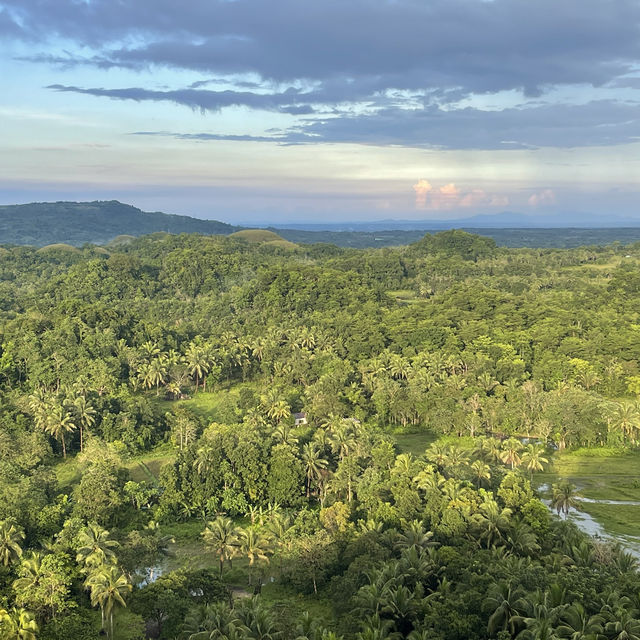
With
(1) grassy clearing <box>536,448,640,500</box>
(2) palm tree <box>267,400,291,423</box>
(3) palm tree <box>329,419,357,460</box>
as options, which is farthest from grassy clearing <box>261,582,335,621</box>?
(1) grassy clearing <box>536,448,640,500</box>

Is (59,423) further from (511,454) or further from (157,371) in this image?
(511,454)

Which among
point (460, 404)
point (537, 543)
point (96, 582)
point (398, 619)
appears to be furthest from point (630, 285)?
point (96, 582)

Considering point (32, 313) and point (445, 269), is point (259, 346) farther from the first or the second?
point (445, 269)

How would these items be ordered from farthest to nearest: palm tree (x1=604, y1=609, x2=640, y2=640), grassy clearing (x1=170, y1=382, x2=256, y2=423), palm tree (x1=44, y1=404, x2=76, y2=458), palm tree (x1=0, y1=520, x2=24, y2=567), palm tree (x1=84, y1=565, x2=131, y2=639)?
grassy clearing (x1=170, y1=382, x2=256, y2=423), palm tree (x1=44, y1=404, x2=76, y2=458), palm tree (x1=0, y1=520, x2=24, y2=567), palm tree (x1=84, y1=565, x2=131, y2=639), palm tree (x1=604, y1=609, x2=640, y2=640)

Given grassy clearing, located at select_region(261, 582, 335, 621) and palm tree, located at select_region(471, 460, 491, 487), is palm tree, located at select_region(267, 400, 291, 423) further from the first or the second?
grassy clearing, located at select_region(261, 582, 335, 621)

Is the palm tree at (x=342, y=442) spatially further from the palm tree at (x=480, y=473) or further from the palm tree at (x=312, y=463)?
the palm tree at (x=480, y=473)
